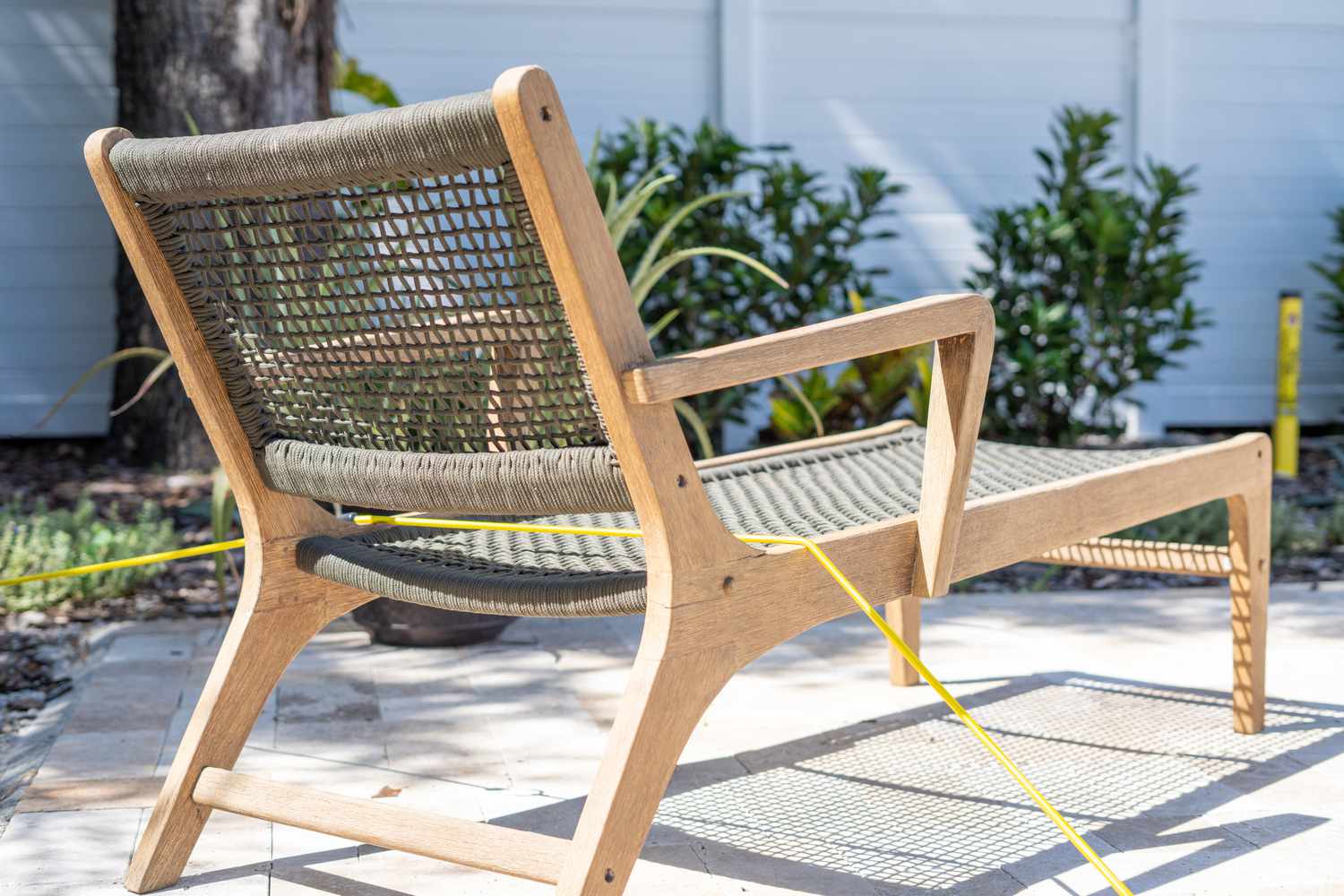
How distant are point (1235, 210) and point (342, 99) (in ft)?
13.4

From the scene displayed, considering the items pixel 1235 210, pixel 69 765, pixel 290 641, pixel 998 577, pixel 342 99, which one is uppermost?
pixel 342 99

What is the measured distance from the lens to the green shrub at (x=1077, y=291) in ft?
17.3

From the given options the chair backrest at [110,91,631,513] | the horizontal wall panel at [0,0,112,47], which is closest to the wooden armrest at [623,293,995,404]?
→ the chair backrest at [110,91,631,513]

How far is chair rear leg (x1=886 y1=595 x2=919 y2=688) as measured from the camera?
2.55 metres

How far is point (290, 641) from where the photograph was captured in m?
1.79

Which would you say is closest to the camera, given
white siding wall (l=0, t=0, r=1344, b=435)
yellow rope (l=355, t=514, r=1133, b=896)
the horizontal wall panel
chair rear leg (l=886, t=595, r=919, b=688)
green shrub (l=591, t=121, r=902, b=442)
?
yellow rope (l=355, t=514, r=1133, b=896)

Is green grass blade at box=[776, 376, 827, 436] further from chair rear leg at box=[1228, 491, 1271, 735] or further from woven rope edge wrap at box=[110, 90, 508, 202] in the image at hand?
woven rope edge wrap at box=[110, 90, 508, 202]

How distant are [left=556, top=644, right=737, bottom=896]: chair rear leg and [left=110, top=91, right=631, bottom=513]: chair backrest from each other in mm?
185

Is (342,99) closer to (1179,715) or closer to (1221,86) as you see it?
(1221,86)

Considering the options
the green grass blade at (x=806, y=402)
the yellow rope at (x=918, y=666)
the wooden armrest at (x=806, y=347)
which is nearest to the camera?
the wooden armrest at (x=806, y=347)

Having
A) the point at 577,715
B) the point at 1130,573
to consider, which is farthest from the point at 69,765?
the point at 1130,573

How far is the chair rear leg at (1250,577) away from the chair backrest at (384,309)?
124 centimetres

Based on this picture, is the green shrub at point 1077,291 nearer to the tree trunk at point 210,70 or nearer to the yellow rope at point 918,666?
the tree trunk at point 210,70

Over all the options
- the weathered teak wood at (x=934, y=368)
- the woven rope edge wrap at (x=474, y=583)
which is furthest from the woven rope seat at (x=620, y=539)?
the weathered teak wood at (x=934, y=368)
